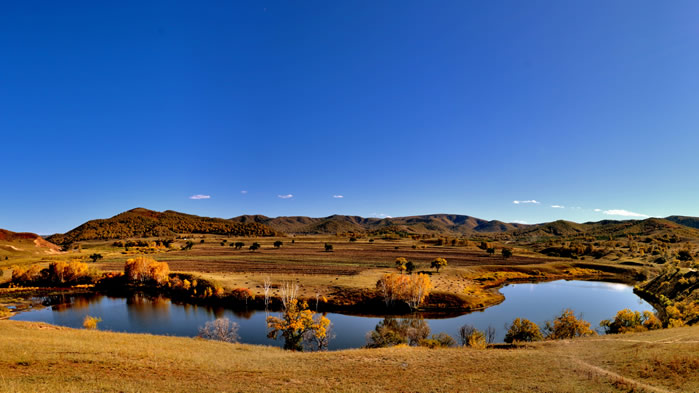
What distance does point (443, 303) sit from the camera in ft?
236

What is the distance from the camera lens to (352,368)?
71.7 feet

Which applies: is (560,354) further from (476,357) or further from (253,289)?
(253,289)

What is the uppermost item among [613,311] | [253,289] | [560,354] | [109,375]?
[109,375]

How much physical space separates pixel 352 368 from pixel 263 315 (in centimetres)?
4803

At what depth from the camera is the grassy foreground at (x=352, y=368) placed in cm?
1689

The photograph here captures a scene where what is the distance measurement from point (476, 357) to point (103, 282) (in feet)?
354

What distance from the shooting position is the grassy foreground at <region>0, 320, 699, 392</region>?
16891 millimetres

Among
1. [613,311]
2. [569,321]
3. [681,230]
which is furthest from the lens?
[681,230]

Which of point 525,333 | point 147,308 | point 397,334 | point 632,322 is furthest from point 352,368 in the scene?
point 147,308

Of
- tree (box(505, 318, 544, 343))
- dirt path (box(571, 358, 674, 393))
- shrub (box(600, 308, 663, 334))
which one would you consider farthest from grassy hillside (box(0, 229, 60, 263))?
shrub (box(600, 308, 663, 334))

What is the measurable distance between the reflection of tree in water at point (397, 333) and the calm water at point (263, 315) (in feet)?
9.80

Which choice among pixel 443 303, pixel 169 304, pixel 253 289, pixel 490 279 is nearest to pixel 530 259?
pixel 490 279

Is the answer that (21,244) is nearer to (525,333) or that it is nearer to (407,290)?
(407,290)

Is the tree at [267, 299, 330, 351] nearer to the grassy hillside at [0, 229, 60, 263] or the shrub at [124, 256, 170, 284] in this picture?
the shrub at [124, 256, 170, 284]
